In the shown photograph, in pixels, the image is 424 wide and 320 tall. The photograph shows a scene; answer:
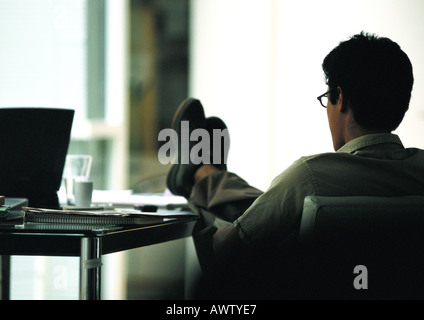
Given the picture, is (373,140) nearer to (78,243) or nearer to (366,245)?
(366,245)

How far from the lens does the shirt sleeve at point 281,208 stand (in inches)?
38.2

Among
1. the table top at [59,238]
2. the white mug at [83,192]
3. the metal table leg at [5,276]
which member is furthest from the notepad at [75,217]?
the metal table leg at [5,276]

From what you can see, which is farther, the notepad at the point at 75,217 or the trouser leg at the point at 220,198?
the trouser leg at the point at 220,198

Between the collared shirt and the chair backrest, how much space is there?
12 centimetres

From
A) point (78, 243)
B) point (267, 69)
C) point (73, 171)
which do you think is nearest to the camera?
point (78, 243)

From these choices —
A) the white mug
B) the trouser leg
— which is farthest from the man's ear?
the white mug

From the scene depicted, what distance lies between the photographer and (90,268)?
0.96 meters

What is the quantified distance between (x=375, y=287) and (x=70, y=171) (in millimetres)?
1026

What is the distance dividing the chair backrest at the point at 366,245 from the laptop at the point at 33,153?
0.87m

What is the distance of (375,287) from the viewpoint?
0.84m

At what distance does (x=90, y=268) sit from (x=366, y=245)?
0.48m

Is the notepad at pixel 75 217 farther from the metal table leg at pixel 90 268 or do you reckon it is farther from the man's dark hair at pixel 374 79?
the man's dark hair at pixel 374 79

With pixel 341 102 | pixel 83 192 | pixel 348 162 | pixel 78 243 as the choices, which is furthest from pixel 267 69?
pixel 78 243
